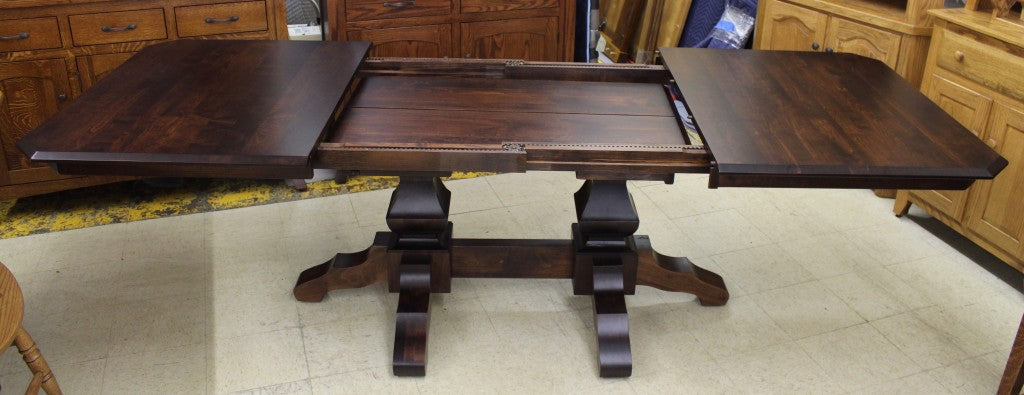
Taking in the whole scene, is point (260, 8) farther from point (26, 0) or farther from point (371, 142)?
point (371, 142)

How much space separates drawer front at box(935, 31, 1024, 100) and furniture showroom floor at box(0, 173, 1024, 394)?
0.67 meters

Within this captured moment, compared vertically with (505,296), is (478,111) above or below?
above

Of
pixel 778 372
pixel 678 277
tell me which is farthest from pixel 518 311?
pixel 778 372

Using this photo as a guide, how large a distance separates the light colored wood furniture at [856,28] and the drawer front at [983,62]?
23 centimetres

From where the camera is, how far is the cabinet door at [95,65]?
3160mm

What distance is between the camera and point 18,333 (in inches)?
73.9

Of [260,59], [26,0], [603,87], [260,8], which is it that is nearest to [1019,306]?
[603,87]

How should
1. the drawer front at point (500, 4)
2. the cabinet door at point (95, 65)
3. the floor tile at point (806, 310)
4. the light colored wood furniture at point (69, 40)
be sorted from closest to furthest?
the floor tile at point (806, 310) < the light colored wood furniture at point (69, 40) < the cabinet door at point (95, 65) < the drawer front at point (500, 4)

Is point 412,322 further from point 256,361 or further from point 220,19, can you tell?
point 220,19

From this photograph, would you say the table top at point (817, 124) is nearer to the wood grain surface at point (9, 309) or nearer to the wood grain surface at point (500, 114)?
the wood grain surface at point (500, 114)

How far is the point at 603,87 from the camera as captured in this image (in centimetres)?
267

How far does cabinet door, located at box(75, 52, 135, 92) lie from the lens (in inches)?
124

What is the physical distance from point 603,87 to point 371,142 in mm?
841

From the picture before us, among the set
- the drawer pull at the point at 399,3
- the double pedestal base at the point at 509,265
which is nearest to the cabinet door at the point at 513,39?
the drawer pull at the point at 399,3
